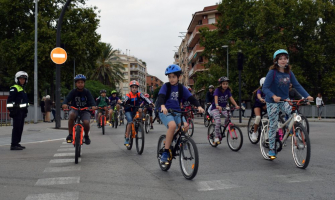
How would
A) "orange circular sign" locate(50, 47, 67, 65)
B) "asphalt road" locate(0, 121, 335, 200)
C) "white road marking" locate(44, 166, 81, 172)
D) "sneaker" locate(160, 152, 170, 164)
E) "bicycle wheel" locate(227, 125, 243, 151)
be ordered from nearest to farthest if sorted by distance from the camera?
"asphalt road" locate(0, 121, 335, 200) < "sneaker" locate(160, 152, 170, 164) < "white road marking" locate(44, 166, 81, 172) < "bicycle wheel" locate(227, 125, 243, 151) < "orange circular sign" locate(50, 47, 67, 65)

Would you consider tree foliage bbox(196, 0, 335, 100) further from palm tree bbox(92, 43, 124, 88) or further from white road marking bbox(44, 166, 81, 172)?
white road marking bbox(44, 166, 81, 172)

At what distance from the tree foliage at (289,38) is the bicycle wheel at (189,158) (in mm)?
32928

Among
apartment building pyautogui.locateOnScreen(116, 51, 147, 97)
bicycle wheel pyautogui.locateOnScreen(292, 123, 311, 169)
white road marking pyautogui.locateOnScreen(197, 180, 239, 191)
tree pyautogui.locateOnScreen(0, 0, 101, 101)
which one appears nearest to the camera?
white road marking pyautogui.locateOnScreen(197, 180, 239, 191)

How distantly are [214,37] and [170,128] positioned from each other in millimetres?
38853

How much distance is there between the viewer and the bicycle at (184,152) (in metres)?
5.77

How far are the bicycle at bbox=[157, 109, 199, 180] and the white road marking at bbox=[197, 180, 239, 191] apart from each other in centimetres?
25

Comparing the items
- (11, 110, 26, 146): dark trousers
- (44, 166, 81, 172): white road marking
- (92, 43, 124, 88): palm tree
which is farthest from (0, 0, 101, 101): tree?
(92, 43, 124, 88): palm tree

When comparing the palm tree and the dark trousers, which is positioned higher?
the palm tree

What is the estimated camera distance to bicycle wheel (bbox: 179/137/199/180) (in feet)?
18.8

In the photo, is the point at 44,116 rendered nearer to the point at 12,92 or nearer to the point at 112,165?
the point at 12,92

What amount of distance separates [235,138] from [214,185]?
13.2 feet

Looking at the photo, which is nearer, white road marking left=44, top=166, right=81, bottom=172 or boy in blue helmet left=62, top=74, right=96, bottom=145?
white road marking left=44, top=166, right=81, bottom=172

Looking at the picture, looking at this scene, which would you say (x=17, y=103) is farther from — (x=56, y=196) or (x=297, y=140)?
(x=297, y=140)

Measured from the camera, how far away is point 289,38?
3872cm
